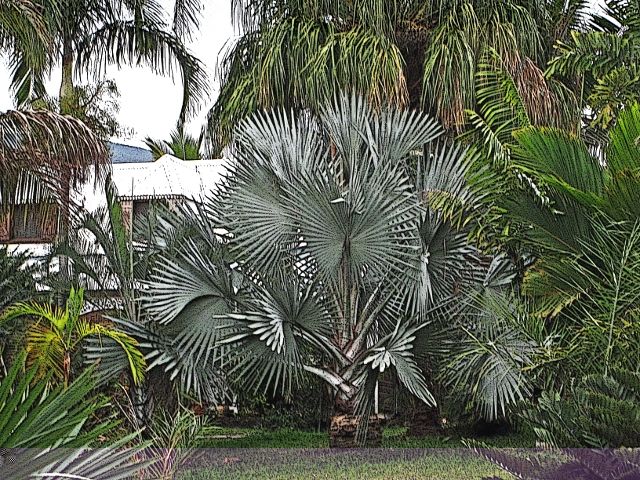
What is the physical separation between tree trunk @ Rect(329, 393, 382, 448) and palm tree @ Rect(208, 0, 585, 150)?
3.41 metres

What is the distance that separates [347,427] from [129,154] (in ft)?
37.6

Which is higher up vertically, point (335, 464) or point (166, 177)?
point (166, 177)

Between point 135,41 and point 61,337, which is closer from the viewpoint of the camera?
point 61,337

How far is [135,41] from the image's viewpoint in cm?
1358

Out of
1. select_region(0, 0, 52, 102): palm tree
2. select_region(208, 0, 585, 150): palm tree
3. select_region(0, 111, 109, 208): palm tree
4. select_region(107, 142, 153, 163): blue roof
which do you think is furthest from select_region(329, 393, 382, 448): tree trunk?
select_region(107, 142, 153, 163): blue roof

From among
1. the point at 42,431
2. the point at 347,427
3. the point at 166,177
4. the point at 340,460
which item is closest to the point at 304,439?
the point at 347,427

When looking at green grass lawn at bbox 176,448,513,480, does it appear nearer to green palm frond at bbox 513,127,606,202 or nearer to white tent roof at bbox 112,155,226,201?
green palm frond at bbox 513,127,606,202

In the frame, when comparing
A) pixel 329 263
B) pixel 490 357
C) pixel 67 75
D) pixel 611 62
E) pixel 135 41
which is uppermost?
pixel 135 41

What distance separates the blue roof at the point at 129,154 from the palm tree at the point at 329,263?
8945 mm

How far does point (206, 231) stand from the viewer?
30.7 ft

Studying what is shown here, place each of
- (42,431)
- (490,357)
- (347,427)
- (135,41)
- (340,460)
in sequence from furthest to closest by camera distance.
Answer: (135,41), (347,427), (340,460), (490,357), (42,431)

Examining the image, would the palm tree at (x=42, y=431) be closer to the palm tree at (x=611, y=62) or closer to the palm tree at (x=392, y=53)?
the palm tree at (x=611, y=62)

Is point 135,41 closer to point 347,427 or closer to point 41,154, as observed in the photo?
point 41,154


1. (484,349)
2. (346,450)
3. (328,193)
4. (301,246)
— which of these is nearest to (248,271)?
(301,246)
